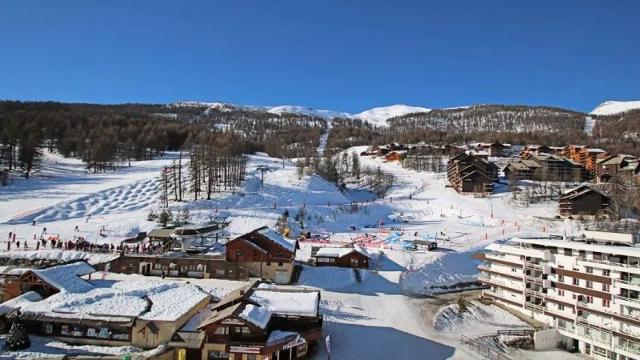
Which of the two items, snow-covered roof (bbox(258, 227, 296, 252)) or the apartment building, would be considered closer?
the apartment building

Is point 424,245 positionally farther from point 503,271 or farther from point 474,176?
point 474,176

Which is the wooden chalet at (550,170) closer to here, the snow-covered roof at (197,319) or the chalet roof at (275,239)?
the chalet roof at (275,239)

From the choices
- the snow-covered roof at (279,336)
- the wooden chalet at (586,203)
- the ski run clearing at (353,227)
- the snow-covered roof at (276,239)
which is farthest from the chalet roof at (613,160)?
the snow-covered roof at (279,336)

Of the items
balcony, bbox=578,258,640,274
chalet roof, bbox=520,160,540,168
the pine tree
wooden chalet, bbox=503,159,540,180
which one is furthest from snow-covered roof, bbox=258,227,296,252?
chalet roof, bbox=520,160,540,168

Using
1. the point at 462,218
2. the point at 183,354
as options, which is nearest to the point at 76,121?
the point at 462,218

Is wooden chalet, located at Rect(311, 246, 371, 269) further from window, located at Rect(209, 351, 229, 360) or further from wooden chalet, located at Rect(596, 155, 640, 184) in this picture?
wooden chalet, located at Rect(596, 155, 640, 184)
